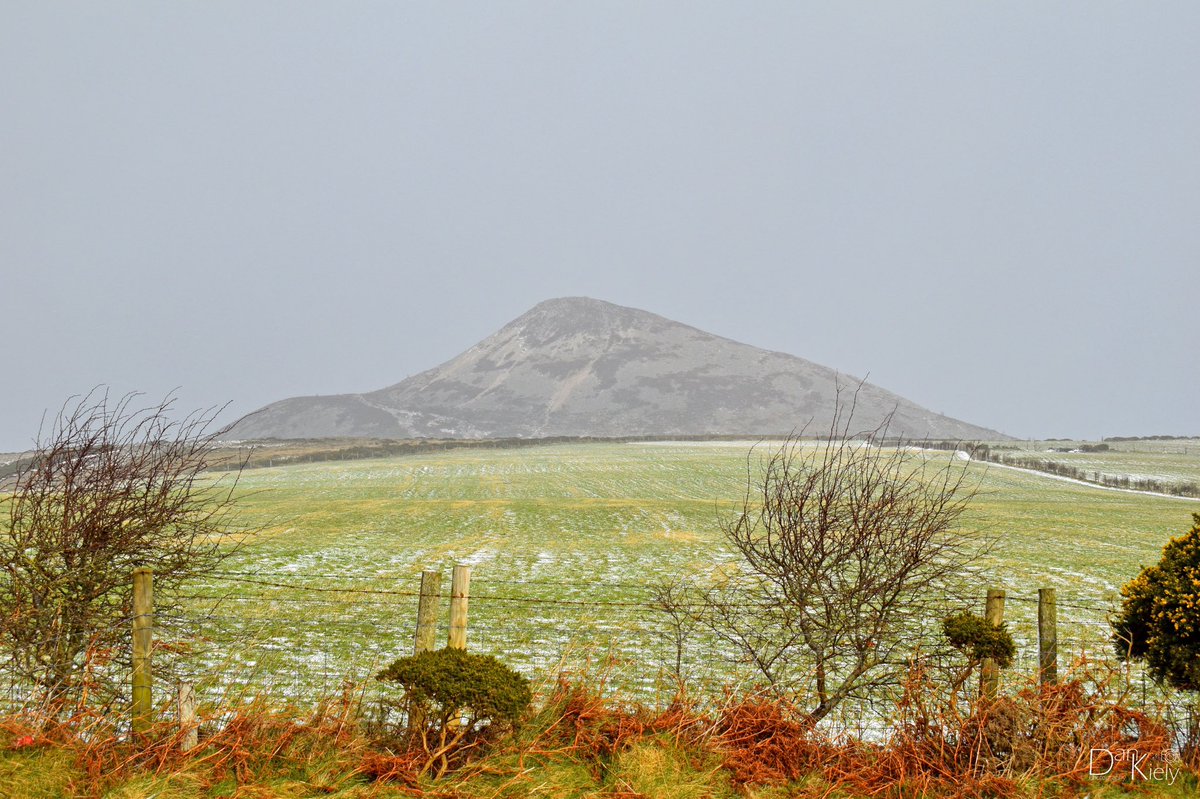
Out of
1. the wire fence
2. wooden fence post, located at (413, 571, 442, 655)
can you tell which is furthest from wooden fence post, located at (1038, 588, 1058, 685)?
wooden fence post, located at (413, 571, 442, 655)

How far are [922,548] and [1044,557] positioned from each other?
23.1m

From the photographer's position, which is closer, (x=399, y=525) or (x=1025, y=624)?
(x=1025, y=624)

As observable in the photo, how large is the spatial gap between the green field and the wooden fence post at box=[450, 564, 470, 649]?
2.93 ft

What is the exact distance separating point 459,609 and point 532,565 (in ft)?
57.4

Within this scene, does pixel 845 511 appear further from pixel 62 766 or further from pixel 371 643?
pixel 371 643

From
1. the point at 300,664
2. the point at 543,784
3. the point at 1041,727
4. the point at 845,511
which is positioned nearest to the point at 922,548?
the point at 845,511

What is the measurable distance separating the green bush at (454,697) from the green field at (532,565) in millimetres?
1459

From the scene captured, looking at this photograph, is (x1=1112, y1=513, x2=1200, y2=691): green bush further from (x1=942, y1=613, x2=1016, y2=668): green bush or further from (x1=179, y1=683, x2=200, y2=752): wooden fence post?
(x1=179, y1=683, x2=200, y2=752): wooden fence post

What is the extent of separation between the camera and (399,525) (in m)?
35.7

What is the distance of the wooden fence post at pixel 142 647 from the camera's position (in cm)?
671

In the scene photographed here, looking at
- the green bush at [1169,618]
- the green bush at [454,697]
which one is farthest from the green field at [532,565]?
the green bush at [454,697]

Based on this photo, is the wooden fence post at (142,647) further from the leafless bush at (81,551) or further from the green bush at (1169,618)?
the green bush at (1169,618)

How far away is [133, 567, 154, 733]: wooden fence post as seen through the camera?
671cm

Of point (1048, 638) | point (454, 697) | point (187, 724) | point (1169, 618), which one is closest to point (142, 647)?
point (187, 724)
